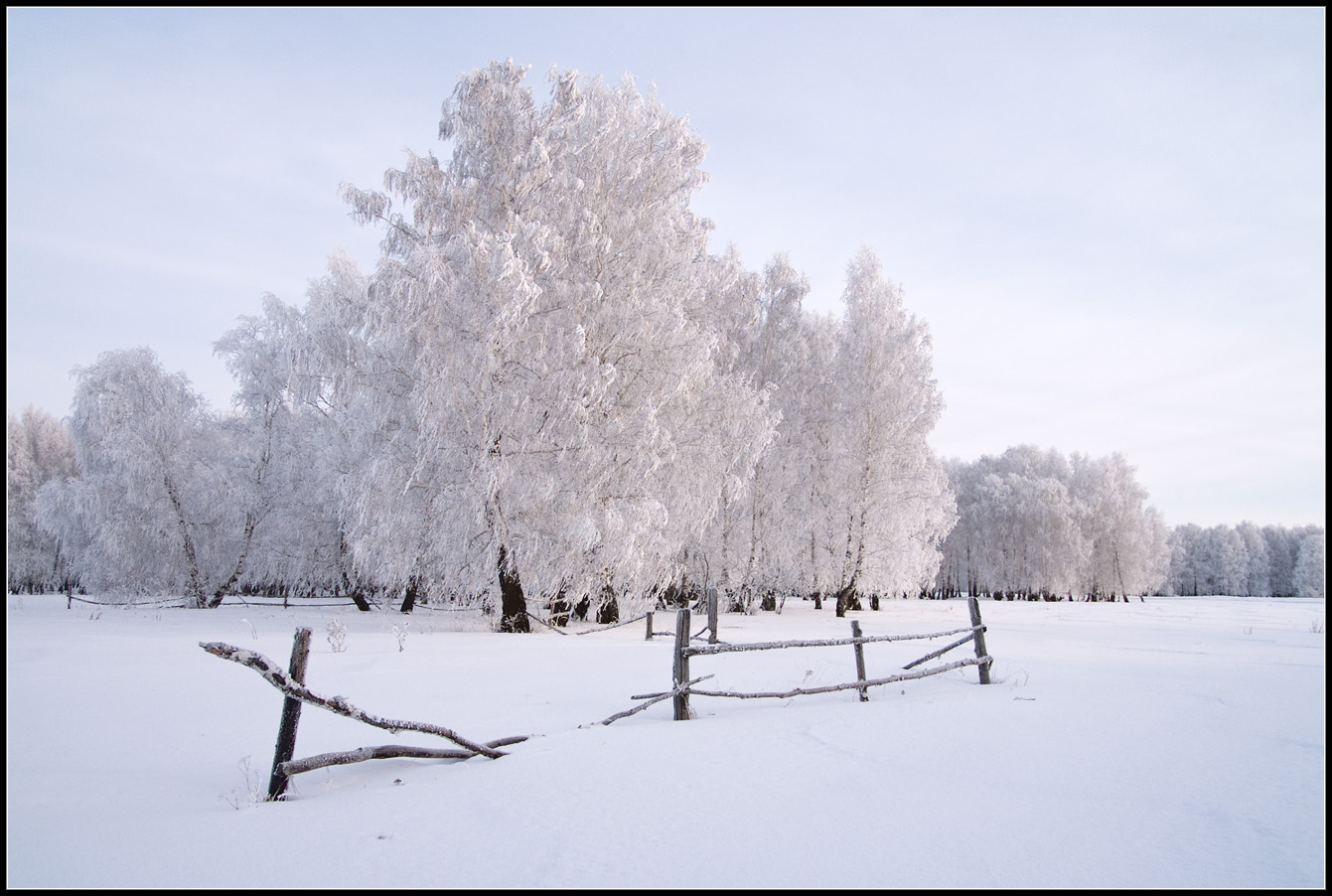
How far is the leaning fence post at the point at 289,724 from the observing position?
396 centimetres

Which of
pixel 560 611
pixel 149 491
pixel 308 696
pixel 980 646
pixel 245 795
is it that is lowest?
pixel 560 611

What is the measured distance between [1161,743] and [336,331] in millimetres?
14176

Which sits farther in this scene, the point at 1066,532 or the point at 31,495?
the point at 1066,532

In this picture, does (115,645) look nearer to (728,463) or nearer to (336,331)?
(336,331)

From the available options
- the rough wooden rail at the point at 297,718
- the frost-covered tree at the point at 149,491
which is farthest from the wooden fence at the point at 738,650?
the frost-covered tree at the point at 149,491

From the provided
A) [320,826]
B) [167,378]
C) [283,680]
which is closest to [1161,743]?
[320,826]

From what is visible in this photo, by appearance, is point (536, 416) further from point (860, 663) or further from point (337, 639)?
point (860, 663)

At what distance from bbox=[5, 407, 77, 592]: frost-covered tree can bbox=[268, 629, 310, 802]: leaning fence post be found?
3279 centimetres

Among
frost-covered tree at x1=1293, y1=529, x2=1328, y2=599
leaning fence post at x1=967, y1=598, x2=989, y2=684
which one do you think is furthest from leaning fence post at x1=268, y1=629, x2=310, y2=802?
frost-covered tree at x1=1293, y1=529, x2=1328, y2=599

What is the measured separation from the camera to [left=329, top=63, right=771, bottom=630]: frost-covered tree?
1159cm

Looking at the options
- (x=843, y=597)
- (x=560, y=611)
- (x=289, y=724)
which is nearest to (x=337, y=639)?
(x=560, y=611)

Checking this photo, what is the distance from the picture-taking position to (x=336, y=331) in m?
13.3

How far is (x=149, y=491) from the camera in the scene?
63.2ft

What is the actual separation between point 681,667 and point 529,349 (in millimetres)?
7751
